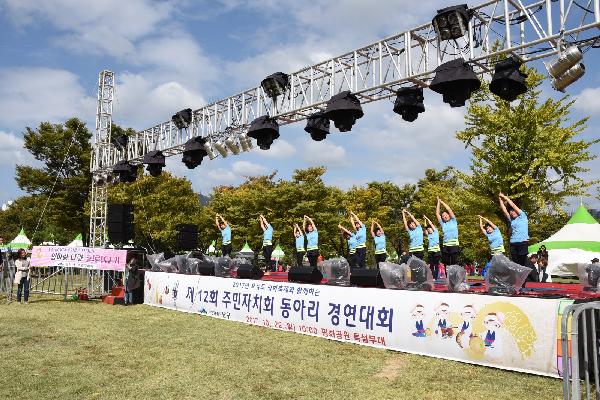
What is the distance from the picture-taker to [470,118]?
1858 centimetres

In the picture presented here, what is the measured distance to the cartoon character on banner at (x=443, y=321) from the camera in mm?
6918

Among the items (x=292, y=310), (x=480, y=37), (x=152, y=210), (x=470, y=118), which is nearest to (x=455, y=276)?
(x=292, y=310)

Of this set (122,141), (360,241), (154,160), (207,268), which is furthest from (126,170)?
(360,241)

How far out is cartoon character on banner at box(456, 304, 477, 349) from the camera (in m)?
6.67

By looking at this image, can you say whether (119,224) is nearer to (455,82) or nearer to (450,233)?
(450,233)

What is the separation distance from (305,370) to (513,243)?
522 cm

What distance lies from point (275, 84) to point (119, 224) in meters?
7.23

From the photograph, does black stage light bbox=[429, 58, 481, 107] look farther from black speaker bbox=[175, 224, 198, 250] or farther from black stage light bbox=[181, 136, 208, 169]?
black speaker bbox=[175, 224, 198, 250]

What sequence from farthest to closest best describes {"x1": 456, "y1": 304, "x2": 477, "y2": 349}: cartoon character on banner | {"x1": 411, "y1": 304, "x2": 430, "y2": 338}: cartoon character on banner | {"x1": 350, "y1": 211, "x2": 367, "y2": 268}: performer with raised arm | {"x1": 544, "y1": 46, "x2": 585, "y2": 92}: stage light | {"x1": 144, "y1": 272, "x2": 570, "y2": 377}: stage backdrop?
1. {"x1": 350, "y1": 211, "x2": 367, "y2": 268}: performer with raised arm
2. {"x1": 544, "y1": 46, "x2": 585, "y2": 92}: stage light
3. {"x1": 411, "y1": 304, "x2": 430, "y2": 338}: cartoon character on banner
4. {"x1": 456, "y1": 304, "x2": 477, "y2": 349}: cartoon character on banner
5. {"x1": 144, "y1": 272, "x2": 570, "y2": 377}: stage backdrop

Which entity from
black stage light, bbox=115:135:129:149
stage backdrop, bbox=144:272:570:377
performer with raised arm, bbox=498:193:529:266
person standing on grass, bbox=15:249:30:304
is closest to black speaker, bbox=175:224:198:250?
black stage light, bbox=115:135:129:149

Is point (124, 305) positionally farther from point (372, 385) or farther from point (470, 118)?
point (470, 118)

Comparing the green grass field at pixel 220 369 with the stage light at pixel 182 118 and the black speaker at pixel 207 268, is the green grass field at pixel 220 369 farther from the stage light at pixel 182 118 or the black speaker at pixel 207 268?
the stage light at pixel 182 118

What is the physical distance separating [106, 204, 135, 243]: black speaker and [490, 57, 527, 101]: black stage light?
11895 mm

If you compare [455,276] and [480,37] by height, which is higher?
[480,37]
